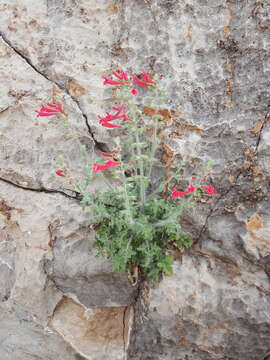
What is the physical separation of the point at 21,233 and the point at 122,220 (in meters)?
1.01

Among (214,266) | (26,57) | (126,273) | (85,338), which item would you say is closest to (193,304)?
(214,266)

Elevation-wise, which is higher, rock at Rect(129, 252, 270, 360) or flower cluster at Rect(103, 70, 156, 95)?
flower cluster at Rect(103, 70, 156, 95)

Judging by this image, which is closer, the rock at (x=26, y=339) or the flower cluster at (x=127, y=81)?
the flower cluster at (x=127, y=81)

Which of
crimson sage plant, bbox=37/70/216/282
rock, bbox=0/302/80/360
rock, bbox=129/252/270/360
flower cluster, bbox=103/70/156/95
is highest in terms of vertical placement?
flower cluster, bbox=103/70/156/95

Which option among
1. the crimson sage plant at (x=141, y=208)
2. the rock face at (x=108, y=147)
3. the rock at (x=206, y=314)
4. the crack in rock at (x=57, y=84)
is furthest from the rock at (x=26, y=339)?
the crack in rock at (x=57, y=84)

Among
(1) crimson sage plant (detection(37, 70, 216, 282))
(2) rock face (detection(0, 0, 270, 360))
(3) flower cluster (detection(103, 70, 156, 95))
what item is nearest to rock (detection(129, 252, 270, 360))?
(2) rock face (detection(0, 0, 270, 360))

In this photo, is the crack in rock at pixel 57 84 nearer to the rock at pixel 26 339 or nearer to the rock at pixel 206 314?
the rock at pixel 206 314

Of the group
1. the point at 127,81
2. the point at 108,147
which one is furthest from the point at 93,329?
the point at 127,81

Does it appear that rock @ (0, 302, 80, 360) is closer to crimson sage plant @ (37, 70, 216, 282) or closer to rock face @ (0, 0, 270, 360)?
Answer: rock face @ (0, 0, 270, 360)

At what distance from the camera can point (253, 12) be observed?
2.39 m

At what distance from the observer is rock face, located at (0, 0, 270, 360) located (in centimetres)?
236

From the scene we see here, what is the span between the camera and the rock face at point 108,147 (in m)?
2.36

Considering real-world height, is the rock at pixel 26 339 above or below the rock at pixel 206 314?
below

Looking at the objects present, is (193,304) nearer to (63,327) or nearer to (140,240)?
(140,240)
